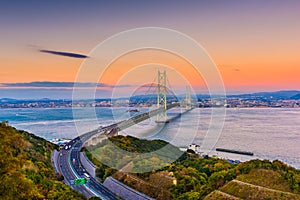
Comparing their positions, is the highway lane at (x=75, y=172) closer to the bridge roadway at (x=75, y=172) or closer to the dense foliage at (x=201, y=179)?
the bridge roadway at (x=75, y=172)

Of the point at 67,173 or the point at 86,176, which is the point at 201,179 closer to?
the point at 86,176

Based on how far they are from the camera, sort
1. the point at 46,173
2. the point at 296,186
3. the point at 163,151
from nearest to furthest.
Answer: the point at 296,186 < the point at 46,173 < the point at 163,151

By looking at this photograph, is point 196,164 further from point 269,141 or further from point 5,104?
point 5,104

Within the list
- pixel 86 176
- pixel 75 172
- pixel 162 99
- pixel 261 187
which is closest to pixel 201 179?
pixel 261 187

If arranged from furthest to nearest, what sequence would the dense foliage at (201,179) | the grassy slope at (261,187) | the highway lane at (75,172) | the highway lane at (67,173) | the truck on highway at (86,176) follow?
the truck on highway at (86,176), the highway lane at (67,173), the highway lane at (75,172), the dense foliage at (201,179), the grassy slope at (261,187)

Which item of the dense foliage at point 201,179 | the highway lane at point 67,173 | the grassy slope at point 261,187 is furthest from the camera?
the highway lane at point 67,173

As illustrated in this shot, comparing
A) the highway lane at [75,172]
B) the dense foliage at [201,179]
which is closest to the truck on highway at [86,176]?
the highway lane at [75,172]

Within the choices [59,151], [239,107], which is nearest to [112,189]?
[59,151]

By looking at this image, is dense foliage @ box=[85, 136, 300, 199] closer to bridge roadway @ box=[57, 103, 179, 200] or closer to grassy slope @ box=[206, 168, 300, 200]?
grassy slope @ box=[206, 168, 300, 200]

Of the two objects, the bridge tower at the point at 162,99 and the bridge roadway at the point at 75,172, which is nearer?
the bridge roadway at the point at 75,172

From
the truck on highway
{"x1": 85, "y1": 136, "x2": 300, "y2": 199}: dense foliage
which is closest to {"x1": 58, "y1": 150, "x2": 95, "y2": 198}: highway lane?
the truck on highway

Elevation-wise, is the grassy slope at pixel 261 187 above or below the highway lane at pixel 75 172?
above
